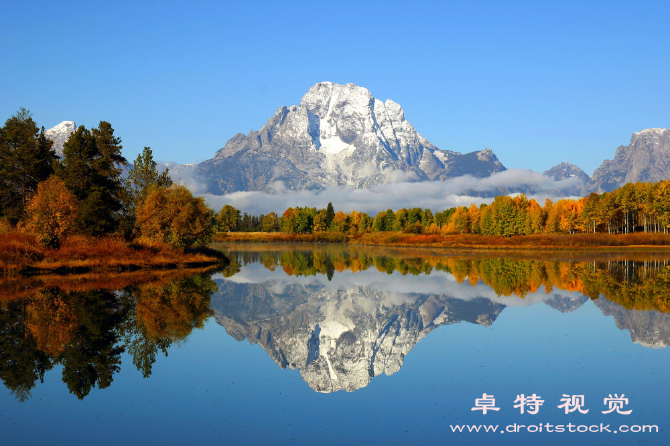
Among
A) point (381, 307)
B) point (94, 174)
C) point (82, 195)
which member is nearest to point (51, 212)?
point (82, 195)

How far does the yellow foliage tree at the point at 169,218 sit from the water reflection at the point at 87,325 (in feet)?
61.9

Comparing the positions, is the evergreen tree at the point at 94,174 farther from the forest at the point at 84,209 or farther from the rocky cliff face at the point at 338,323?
the rocky cliff face at the point at 338,323

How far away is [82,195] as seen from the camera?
52.5m

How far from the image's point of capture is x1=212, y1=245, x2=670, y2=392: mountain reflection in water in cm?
1861

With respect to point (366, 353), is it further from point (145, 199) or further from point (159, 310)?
point (145, 199)

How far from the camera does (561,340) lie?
70.0ft

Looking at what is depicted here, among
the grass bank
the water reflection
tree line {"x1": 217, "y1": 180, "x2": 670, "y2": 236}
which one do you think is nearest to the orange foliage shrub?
the grass bank

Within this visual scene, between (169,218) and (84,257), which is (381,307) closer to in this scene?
(84,257)

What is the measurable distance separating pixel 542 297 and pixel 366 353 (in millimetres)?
19603

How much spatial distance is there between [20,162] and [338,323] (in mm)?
49433

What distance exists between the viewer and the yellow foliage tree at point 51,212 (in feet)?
149

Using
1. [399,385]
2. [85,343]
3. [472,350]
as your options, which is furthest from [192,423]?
[472,350]

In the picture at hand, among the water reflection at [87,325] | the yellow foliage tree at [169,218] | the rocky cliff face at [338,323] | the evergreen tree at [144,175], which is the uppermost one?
the evergreen tree at [144,175]

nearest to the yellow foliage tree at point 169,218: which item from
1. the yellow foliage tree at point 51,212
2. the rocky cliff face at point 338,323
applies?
the yellow foliage tree at point 51,212
